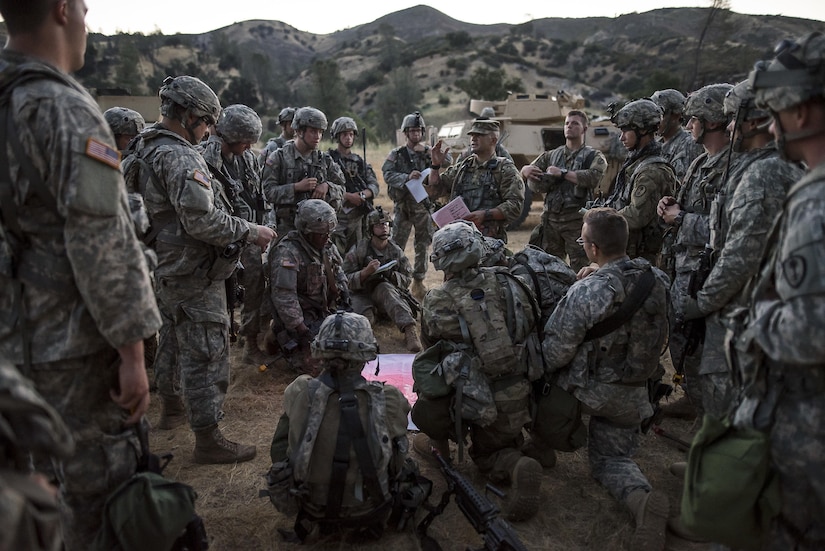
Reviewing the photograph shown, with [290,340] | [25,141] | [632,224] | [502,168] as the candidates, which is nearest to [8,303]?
[25,141]

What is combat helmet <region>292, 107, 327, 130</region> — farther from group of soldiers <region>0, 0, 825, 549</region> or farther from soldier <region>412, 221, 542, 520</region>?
soldier <region>412, 221, 542, 520</region>

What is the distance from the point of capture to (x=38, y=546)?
1218 millimetres

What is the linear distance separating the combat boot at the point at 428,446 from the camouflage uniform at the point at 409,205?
14.5ft

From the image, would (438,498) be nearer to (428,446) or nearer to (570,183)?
(428,446)

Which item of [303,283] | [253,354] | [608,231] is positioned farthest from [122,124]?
[608,231]

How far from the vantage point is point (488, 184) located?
6.46 metres

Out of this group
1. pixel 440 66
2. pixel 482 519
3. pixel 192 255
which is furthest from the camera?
pixel 440 66

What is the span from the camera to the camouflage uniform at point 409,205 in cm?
838

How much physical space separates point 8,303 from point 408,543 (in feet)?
7.43

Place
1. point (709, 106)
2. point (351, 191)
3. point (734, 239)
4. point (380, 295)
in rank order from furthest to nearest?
point (351, 191) < point (380, 295) < point (709, 106) < point (734, 239)

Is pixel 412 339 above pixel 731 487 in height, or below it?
below

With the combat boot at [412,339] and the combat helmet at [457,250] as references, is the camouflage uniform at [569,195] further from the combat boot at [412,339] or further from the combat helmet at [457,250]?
the combat helmet at [457,250]

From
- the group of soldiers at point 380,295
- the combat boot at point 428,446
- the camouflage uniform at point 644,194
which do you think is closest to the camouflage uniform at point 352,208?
the group of soldiers at point 380,295

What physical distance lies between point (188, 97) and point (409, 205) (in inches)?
202
